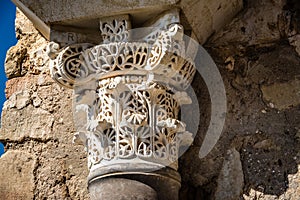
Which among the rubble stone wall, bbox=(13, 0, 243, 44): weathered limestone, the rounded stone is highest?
bbox=(13, 0, 243, 44): weathered limestone

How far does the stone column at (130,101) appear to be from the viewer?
10.3 feet

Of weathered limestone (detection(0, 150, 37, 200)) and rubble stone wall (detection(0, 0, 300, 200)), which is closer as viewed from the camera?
rubble stone wall (detection(0, 0, 300, 200))

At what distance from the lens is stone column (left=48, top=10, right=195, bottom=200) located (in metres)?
3.15

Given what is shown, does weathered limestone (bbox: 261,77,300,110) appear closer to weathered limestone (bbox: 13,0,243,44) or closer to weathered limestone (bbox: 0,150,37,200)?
weathered limestone (bbox: 13,0,243,44)

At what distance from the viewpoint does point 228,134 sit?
3.56 m

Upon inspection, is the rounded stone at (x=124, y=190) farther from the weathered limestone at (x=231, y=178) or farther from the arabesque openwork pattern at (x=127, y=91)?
the weathered limestone at (x=231, y=178)

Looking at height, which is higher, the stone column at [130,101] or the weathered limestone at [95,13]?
the weathered limestone at [95,13]

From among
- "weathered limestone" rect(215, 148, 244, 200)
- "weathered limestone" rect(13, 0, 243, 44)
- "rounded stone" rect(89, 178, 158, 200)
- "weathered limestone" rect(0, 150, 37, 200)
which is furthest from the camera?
"weathered limestone" rect(0, 150, 37, 200)

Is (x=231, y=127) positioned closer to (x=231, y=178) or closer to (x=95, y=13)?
(x=231, y=178)

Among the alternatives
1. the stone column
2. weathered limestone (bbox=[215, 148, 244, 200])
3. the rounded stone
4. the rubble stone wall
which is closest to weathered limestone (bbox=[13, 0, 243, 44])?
the stone column

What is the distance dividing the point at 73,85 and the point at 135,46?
0.34 meters

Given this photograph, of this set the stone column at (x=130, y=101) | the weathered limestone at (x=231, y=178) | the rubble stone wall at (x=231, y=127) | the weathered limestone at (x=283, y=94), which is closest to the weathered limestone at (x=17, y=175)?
the rubble stone wall at (x=231, y=127)

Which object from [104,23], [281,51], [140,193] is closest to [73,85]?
[104,23]

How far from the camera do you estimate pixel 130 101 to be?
3.25 m
